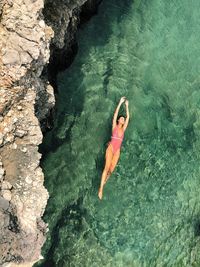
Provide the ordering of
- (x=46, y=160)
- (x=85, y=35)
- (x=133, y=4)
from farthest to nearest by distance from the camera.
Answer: (x=133, y=4)
(x=85, y=35)
(x=46, y=160)

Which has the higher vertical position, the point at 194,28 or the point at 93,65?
the point at 194,28

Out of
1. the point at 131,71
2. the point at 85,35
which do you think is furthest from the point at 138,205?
the point at 85,35

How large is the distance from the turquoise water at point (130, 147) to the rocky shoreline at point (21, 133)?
3.31 m

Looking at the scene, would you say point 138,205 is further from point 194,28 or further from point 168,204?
point 194,28

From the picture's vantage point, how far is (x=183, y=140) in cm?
1317

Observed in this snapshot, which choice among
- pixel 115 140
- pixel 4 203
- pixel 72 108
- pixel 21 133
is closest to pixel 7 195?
pixel 4 203

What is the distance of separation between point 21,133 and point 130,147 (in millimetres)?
4966

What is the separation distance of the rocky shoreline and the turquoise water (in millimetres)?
3306

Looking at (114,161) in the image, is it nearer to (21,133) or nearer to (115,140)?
(115,140)

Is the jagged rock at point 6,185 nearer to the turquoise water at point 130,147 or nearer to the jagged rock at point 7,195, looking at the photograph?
the jagged rock at point 7,195

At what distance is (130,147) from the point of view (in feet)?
41.5

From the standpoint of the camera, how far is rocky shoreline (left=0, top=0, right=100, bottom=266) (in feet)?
25.0

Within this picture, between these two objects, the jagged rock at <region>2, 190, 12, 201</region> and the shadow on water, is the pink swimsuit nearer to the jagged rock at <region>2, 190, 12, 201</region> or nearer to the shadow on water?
the shadow on water

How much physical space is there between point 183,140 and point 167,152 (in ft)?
2.32
